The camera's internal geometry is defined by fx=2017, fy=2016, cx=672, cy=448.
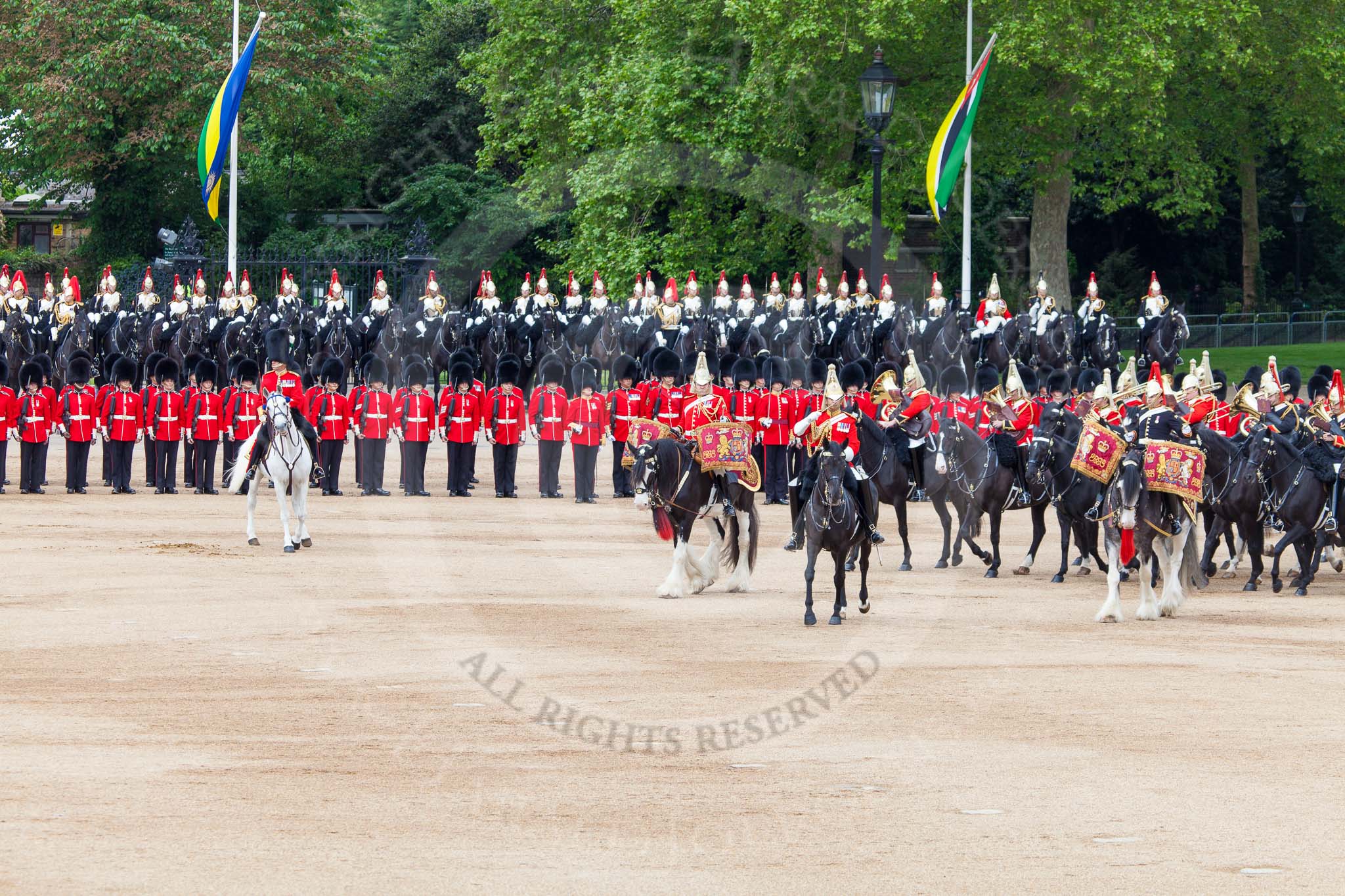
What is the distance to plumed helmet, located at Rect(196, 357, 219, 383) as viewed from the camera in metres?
24.8

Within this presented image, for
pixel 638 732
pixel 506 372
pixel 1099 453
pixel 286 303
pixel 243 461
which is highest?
pixel 286 303

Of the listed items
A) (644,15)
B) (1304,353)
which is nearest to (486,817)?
(644,15)

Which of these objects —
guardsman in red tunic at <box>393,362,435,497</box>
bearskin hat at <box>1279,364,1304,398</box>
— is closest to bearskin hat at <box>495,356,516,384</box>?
guardsman in red tunic at <box>393,362,435,497</box>

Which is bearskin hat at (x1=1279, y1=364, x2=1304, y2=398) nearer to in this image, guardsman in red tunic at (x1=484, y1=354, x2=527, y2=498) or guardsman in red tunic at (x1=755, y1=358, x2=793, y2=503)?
guardsman in red tunic at (x1=755, y1=358, x2=793, y2=503)

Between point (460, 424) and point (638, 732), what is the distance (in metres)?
13.6

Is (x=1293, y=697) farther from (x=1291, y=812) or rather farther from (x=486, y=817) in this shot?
(x=486, y=817)

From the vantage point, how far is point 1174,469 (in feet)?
50.8

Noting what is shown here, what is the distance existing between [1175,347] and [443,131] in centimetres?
2497

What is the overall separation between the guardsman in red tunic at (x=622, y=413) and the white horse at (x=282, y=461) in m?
6.26

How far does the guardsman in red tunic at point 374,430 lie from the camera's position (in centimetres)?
2431

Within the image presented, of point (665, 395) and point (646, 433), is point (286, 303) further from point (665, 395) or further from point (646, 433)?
point (646, 433)

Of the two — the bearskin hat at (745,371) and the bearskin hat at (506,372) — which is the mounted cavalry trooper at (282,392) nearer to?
the bearskin hat at (506,372)

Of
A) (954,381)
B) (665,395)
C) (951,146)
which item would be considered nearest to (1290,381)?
(954,381)

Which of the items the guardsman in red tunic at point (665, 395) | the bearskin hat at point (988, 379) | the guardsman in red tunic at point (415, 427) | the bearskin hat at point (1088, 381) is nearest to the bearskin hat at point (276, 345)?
the guardsman in red tunic at point (415, 427)
